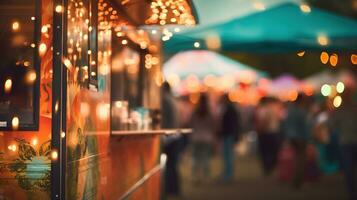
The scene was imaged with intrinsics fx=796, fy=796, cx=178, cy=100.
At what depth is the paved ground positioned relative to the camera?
14828 mm

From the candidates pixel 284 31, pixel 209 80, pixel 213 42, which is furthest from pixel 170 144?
pixel 209 80

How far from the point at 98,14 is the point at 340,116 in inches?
304

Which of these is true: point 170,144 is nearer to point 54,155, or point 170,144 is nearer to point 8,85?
point 8,85

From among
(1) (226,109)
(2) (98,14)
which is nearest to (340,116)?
(1) (226,109)

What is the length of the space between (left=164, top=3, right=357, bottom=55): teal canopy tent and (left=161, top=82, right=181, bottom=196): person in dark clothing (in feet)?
2.81

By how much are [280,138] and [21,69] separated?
15.5 m

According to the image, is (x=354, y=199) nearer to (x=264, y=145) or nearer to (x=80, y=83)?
(x=264, y=145)

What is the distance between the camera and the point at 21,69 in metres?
5.95

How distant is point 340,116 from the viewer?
1373 centimetres

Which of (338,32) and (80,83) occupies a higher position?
(338,32)

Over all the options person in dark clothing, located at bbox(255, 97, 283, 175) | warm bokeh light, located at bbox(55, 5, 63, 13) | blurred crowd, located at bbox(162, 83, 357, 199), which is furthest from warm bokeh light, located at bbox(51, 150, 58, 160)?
person in dark clothing, located at bbox(255, 97, 283, 175)

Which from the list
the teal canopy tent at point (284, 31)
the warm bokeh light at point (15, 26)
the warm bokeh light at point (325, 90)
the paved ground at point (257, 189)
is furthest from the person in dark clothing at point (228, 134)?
the warm bokeh light at point (15, 26)

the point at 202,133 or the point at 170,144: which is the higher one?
the point at 202,133

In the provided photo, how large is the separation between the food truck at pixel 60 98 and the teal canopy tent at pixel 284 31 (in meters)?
5.87
